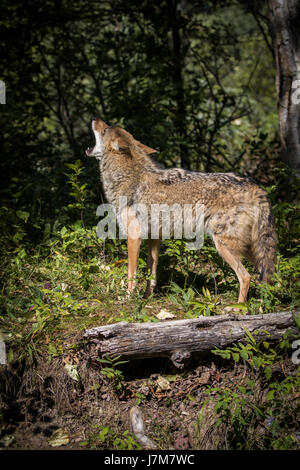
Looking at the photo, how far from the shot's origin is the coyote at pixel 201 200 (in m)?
4.51

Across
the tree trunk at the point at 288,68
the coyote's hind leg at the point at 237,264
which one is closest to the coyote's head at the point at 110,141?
the coyote's hind leg at the point at 237,264

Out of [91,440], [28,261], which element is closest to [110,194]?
[28,261]

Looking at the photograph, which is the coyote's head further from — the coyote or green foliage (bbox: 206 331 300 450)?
green foliage (bbox: 206 331 300 450)

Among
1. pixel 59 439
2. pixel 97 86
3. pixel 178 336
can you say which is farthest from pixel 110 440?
pixel 97 86

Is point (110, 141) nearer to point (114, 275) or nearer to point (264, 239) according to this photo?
point (114, 275)

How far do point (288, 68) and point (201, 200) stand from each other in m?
3.09

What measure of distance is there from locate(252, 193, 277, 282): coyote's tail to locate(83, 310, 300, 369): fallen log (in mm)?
931

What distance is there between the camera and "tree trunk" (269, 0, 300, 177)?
6.03 meters

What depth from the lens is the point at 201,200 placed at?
182 inches

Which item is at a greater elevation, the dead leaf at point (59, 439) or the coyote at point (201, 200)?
the coyote at point (201, 200)

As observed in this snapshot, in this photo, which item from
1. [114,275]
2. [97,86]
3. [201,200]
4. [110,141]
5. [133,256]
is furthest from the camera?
[97,86]

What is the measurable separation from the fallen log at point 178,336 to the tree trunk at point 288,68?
356cm

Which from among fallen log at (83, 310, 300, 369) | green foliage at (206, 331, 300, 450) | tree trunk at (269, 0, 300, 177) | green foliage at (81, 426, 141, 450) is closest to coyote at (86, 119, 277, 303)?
fallen log at (83, 310, 300, 369)

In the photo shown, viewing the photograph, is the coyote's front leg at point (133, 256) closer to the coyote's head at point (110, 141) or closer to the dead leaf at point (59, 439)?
the coyote's head at point (110, 141)
